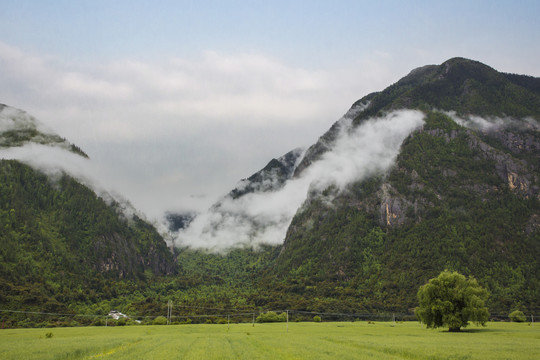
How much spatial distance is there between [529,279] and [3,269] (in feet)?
838

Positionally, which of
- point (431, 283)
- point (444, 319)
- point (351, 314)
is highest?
point (431, 283)

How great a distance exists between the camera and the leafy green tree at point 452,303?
78.9m

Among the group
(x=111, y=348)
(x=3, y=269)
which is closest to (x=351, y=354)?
(x=111, y=348)

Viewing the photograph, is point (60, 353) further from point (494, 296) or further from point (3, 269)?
point (494, 296)

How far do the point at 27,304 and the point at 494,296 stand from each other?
212 meters

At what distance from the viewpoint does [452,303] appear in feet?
267

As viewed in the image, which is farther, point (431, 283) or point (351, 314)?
point (351, 314)

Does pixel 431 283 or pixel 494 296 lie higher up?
pixel 431 283

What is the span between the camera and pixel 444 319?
81000 millimetres

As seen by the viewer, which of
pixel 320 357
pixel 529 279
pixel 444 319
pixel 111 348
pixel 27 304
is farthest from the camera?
pixel 529 279

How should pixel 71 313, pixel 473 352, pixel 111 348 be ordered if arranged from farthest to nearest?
pixel 71 313
pixel 111 348
pixel 473 352

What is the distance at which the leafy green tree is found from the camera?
78.9 m

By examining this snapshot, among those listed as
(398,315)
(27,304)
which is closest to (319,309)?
(398,315)

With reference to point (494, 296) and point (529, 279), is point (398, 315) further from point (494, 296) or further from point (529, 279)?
point (529, 279)
